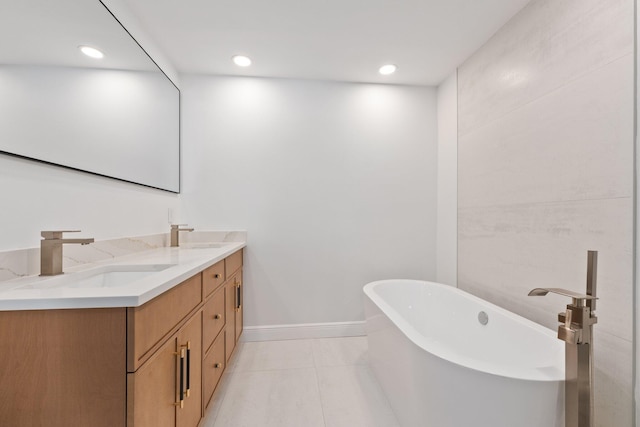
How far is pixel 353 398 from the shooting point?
1729mm

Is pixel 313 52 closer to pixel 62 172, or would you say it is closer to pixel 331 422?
pixel 62 172

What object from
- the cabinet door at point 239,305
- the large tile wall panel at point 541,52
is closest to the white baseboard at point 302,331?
the cabinet door at point 239,305

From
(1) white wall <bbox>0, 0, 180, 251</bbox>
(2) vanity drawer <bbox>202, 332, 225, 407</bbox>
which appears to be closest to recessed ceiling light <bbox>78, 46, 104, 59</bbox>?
(1) white wall <bbox>0, 0, 180, 251</bbox>

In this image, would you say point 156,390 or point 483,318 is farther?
point 483,318

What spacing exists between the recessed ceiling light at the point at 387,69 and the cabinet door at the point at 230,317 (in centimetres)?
208

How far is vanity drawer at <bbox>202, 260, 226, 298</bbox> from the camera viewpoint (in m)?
1.45

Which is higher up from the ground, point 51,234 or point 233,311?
point 51,234

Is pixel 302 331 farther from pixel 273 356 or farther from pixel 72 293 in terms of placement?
pixel 72 293

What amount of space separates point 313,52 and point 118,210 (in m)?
1.72

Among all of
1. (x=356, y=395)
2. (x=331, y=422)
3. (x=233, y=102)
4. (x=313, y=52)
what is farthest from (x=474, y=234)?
(x=233, y=102)

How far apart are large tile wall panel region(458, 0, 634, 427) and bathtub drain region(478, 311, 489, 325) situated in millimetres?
192

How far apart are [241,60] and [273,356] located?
2.35 m

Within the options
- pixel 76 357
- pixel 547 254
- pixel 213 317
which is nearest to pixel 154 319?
pixel 76 357

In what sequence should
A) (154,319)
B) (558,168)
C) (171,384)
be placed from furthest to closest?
(558,168)
(171,384)
(154,319)
